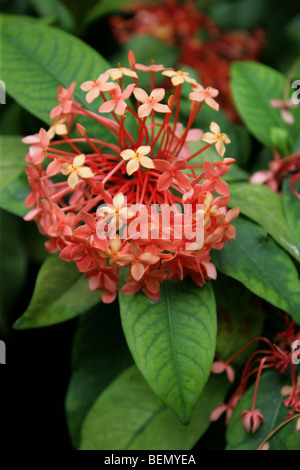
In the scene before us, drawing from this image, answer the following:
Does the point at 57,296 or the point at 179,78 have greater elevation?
the point at 179,78

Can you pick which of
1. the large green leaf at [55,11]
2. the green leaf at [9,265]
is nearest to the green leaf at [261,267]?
the green leaf at [9,265]

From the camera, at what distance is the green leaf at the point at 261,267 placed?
76 centimetres

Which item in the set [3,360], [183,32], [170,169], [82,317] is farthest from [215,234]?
[183,32]

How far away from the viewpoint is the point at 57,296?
0.83m

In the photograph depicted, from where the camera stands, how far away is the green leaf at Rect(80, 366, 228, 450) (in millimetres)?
837

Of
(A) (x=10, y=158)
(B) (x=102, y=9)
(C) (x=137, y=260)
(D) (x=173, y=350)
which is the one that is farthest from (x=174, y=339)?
(B) (x=102, y=9)

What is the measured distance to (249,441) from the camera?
31.2 inches

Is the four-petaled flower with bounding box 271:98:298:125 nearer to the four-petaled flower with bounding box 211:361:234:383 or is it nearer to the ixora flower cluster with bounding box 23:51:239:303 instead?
the ixora flower cluster with bounding box 23:51:239:303

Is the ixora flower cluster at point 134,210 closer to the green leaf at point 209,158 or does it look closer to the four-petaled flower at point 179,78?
the four-petaled flower at point 179,78

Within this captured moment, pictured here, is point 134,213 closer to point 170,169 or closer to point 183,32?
point 170,169

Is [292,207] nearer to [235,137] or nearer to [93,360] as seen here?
[235,137]

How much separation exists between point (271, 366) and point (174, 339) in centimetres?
23

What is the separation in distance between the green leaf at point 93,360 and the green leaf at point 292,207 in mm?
349
